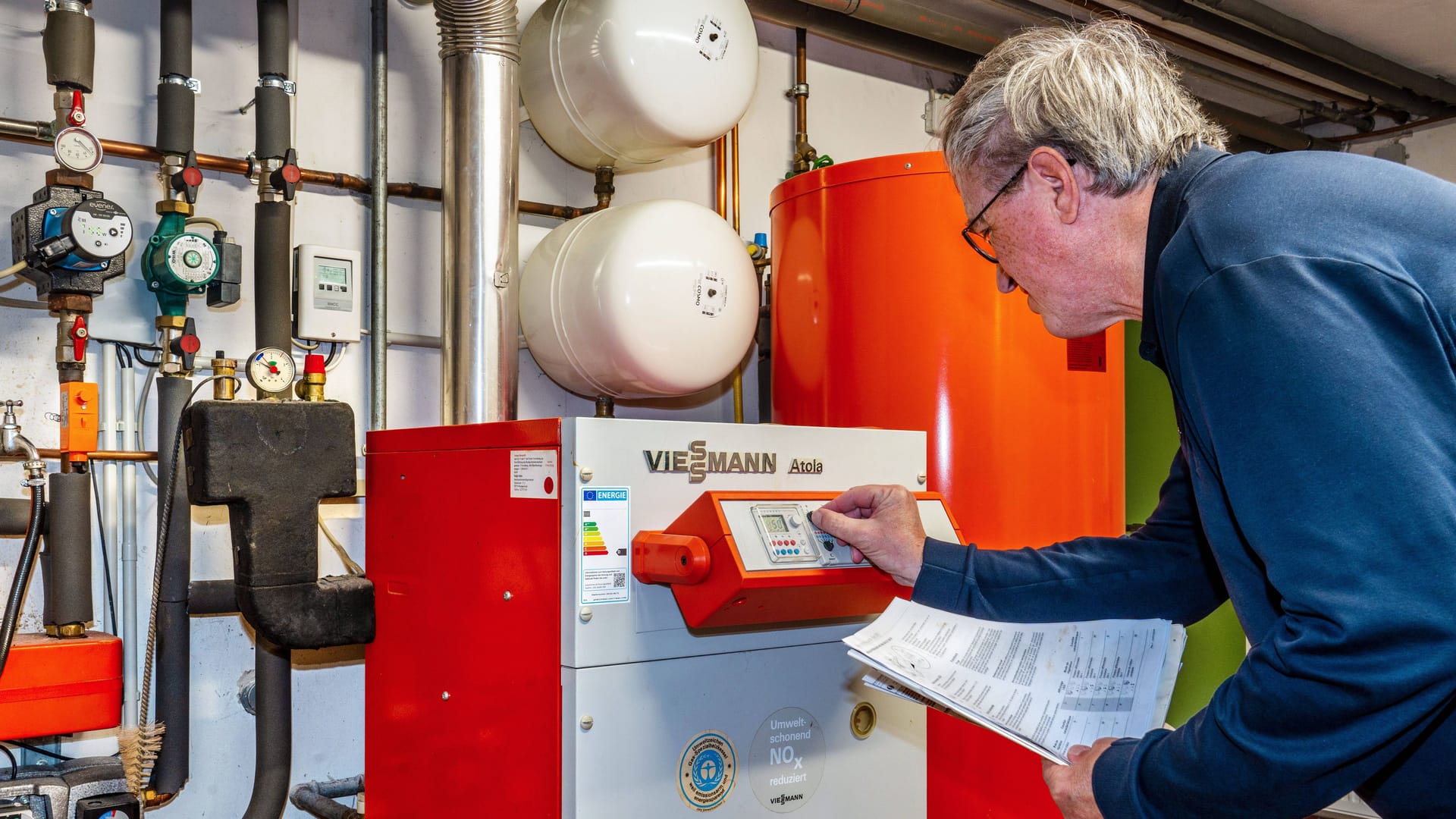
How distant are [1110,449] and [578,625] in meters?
1.04

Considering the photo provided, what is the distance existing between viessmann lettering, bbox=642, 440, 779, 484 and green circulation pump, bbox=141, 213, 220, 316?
0.75 metres

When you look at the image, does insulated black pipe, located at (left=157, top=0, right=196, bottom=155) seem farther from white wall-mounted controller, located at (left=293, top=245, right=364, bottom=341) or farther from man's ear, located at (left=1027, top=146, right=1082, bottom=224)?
man's ear, located at (left=1027, top=146, right=1082, bottom=224)

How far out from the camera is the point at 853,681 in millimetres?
1271

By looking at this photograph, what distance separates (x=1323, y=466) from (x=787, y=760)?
740 millimetres

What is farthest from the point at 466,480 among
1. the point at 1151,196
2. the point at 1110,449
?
the point at 1110,449

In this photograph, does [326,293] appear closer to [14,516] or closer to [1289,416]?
[14,516]

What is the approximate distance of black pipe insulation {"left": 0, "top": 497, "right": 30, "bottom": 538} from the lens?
52.2 inches

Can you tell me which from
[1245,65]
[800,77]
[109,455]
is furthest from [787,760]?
[1245,65]

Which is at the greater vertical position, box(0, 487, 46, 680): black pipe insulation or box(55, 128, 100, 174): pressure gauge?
box(55, 128, 100, 174): pressure gauge

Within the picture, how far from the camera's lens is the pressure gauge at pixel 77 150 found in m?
1.32

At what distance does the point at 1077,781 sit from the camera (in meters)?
0.79

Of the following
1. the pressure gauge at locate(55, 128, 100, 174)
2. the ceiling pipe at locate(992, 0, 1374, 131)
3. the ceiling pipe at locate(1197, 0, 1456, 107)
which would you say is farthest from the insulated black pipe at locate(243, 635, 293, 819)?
the ceiling pipe at locate(1197, 0, 1456, 107)

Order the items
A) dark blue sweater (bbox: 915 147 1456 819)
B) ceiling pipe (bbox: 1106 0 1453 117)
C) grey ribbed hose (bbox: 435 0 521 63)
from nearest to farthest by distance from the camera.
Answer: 1. dark blue sweater (bbox: 915 147 1456 819)
2. grey ribbed hose (bbox: 435 0 521 63)
3. ceiling pipe (bbox: 1106 0 1453 117)

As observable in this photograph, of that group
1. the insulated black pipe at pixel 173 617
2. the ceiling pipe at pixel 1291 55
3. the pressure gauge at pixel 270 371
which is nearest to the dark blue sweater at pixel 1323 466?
the pressure gauge at pixel 270 371
